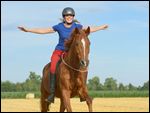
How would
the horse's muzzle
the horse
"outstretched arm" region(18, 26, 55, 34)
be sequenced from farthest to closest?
1. "outstretched arm" region(18, 26, 55, 34)
2. the horse
3. the horse's muzzle

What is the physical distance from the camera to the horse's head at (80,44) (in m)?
9.01

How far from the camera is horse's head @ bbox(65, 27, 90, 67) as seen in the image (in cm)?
901

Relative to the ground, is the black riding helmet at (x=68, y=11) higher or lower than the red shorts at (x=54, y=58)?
higher

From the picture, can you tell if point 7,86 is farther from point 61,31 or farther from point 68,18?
point 68,18

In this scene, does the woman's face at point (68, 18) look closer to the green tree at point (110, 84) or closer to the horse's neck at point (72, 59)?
the horse's neck at point (72, 59)

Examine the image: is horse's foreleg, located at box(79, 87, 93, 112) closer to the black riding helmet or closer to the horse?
the horse

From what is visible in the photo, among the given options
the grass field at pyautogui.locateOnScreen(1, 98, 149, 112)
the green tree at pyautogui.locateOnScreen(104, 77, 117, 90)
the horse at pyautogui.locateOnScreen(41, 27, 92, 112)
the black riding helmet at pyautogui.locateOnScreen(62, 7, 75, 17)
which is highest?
the green tree at pyautogui.locateOnScreen(104, 77, 117, 90)

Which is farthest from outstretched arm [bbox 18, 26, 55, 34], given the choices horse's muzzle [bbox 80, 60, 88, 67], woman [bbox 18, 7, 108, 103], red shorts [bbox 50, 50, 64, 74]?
horse's muzzle [bbox 80, 60, 88, 67]

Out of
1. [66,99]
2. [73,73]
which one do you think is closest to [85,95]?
[66,99]

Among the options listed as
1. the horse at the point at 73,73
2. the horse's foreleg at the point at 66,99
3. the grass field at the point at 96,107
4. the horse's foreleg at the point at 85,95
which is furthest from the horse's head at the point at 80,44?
the grass field at the point at 96,107

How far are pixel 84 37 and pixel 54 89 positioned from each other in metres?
1.56

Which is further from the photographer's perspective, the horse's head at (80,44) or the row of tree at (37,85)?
the row of tree at (37,85)

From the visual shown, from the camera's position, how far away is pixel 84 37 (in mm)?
9312

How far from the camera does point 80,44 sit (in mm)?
9188
